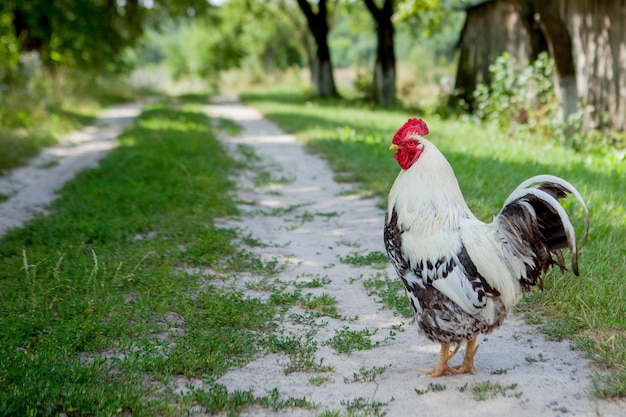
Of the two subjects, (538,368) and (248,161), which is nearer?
(538,368)

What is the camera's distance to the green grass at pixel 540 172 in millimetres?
4254

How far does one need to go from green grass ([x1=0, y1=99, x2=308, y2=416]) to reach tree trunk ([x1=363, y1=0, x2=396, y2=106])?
13800 millimetres

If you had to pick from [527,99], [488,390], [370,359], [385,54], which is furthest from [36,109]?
[488,390]

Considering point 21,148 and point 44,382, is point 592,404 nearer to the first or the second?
point 44,382

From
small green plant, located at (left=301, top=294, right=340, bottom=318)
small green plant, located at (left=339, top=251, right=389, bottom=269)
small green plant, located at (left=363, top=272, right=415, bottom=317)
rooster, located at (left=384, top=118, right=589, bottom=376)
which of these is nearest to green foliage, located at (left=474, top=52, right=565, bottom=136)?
small green plant, located at (left=339, top=251, right=389, bottom=269)

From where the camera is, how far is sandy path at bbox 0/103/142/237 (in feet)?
25.8

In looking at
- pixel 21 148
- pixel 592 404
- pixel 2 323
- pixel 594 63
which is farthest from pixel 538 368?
pixel 21 148

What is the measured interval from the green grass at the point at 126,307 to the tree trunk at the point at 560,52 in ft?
21.2

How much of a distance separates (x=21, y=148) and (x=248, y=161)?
4.70m

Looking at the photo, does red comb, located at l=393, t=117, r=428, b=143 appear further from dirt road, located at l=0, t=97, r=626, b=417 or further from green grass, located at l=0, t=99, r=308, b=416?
green grass, located at l=0, t=99, r=308, b=416

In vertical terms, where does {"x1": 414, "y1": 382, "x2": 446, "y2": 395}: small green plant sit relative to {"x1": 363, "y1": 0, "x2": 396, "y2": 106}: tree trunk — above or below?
below

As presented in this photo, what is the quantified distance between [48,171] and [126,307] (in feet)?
22.7

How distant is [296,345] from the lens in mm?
4215

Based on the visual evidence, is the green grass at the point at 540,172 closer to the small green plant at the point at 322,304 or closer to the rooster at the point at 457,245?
the rooster at the point at 457,245
